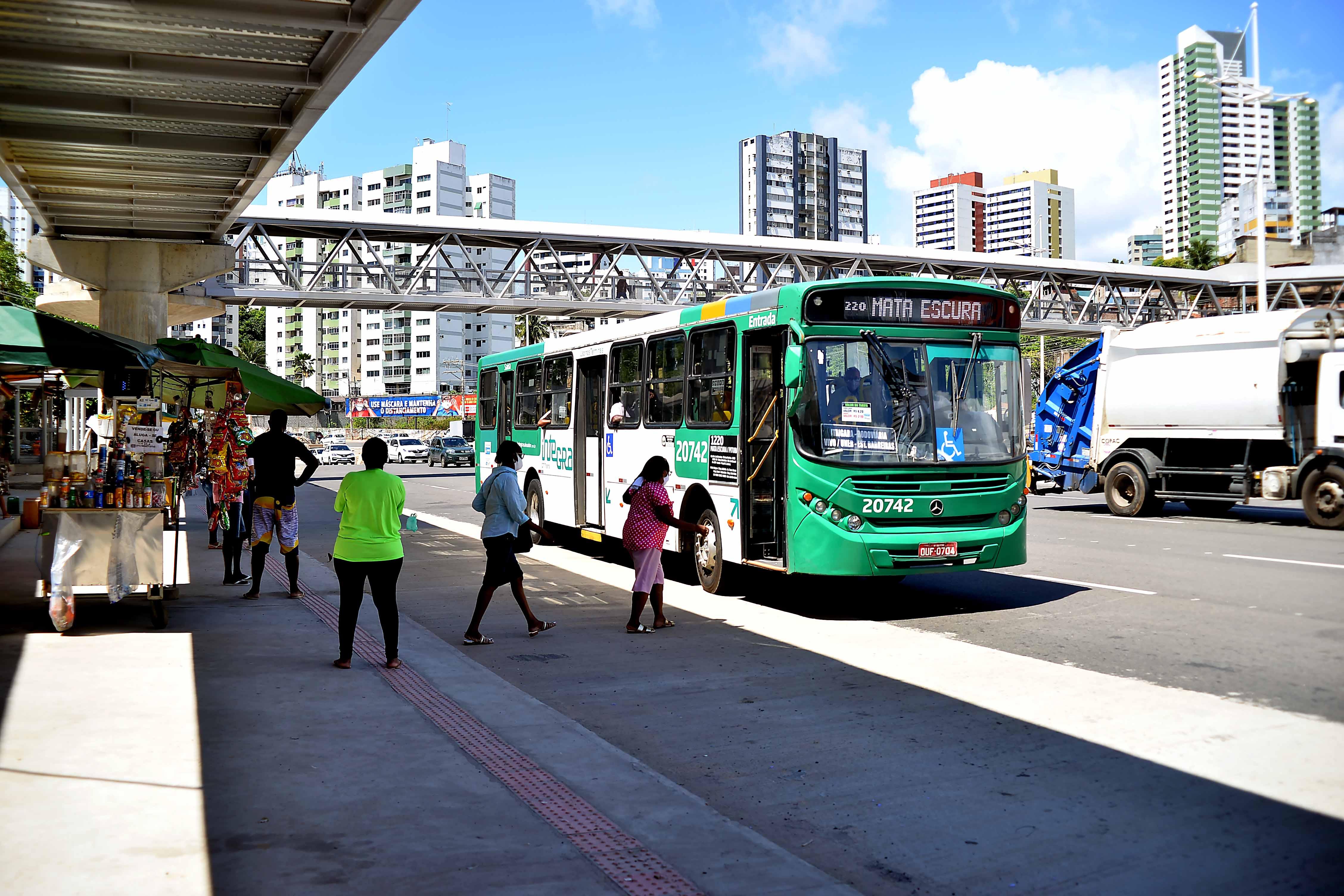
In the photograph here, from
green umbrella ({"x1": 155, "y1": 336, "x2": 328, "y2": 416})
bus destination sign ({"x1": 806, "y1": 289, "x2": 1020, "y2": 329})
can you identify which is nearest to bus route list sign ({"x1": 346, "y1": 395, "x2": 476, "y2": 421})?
green umbrella ({"x1": 155, "y1": 336, "x2": 328, "y2": 416})

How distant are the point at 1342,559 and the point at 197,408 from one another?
19.0m

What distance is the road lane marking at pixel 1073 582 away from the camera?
40.1ft

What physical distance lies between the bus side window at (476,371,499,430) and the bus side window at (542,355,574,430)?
284 centimetres

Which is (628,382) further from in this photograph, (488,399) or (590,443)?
(488,399)

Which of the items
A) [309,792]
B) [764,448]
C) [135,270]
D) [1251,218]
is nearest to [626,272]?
[135,270]

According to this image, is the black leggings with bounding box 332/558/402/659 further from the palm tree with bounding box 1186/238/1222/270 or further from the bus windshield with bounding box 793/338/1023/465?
the palm tree with bounding box 1186/238/1222/270

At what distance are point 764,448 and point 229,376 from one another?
6.87 metres

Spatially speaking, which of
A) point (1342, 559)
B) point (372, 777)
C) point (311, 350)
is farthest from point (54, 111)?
point (311, 350)

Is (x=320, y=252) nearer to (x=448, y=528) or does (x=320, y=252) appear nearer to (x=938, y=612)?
(x=448, y=528)

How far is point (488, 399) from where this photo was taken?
21.2m

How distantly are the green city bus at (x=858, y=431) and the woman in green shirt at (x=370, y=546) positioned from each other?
406cm

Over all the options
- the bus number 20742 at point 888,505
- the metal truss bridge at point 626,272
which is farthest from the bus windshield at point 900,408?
the metal truss bridge at point 626,272

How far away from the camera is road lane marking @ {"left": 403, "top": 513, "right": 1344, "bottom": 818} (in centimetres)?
597

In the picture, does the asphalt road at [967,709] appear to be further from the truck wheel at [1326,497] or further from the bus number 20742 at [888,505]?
the truck wheel at [1326,497]
